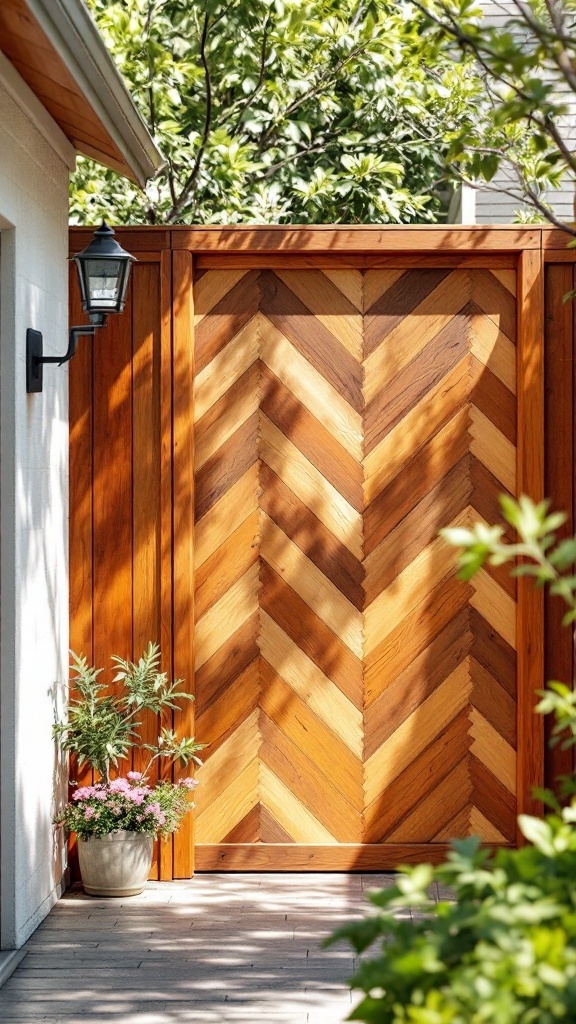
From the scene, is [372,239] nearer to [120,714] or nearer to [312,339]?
[312,339]

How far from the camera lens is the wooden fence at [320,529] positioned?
4.48 metres

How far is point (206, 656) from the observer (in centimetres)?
453

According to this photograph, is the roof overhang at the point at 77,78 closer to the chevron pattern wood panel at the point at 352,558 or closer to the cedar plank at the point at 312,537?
the chevron pattern wood panel at the point at 352,558

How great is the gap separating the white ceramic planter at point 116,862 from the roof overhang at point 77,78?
2342 mm

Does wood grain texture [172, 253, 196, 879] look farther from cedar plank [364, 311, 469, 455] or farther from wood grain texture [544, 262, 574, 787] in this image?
wood grain texture [544, 262, 574, 787]

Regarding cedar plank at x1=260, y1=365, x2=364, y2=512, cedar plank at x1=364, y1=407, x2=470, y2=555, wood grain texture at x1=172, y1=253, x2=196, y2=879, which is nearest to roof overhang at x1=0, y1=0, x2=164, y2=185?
wood grain texture at x1=172, y1=253, x2=196, y2=879

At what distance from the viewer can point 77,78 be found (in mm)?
3418

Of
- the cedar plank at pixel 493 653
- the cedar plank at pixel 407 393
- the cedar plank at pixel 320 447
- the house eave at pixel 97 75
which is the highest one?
the house eave at pixel 97 75

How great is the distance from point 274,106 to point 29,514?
12.3 feet

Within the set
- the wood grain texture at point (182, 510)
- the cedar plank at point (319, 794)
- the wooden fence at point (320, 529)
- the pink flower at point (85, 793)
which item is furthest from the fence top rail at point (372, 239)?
the pink flower at point (85, 793)

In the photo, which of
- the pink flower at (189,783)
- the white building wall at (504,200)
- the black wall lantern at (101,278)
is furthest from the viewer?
the white building wall at (504,200)

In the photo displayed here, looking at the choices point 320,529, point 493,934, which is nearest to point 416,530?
point 320,529

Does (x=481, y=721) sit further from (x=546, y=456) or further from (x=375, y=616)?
(x=546, y=456)

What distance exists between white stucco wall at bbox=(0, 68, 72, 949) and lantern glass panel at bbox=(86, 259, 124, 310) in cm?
18
